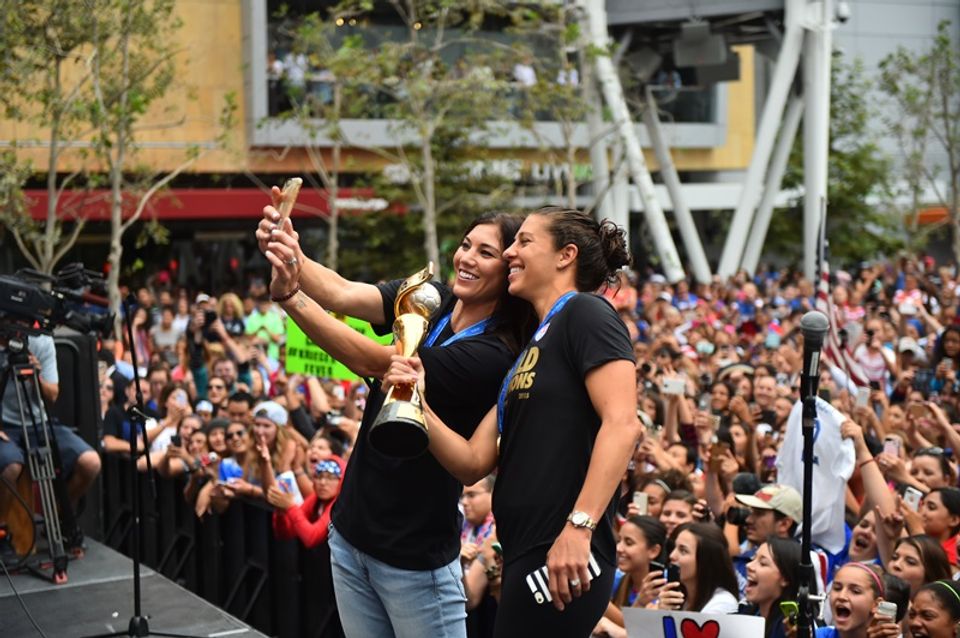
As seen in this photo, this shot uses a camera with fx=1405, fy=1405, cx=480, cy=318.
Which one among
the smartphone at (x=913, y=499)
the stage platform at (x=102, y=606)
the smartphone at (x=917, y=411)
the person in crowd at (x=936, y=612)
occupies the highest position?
the person in crowd at (x=936, y=612)

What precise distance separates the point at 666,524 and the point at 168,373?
760cm

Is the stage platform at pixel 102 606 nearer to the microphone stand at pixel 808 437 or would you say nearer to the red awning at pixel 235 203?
the microphone stand at pixel 808 437

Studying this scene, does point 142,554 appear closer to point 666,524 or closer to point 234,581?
point 234,581

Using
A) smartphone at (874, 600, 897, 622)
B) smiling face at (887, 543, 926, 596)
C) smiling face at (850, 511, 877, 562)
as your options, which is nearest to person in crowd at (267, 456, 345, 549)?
smiling face at (850, 511, 877, 562)

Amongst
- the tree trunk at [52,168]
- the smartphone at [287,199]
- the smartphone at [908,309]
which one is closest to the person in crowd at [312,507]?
the smartphone at [287,199]

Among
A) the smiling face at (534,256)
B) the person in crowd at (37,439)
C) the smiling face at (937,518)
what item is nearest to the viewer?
the smiling face at (534,256)

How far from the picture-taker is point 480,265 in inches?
159

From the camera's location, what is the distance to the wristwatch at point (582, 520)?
11.4ft

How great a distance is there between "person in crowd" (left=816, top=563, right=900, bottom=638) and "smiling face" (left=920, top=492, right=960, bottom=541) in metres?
1.14

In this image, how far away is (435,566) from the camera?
4.19 metres

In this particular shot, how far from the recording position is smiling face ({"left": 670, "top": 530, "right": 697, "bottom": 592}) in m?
6.45

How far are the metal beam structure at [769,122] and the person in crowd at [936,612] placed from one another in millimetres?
23578

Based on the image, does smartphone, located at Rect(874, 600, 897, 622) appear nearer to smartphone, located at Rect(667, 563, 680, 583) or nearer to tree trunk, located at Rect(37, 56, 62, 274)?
smartphone, located at Rect(667, 563, 680, 583)

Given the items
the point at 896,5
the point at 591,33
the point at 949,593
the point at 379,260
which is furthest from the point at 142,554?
the point at 896,5
